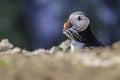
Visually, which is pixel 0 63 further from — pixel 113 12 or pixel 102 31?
pixel 113 12

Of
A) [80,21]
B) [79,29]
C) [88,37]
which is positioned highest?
[80,21]

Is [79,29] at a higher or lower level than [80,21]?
lower

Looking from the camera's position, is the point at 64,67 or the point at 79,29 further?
the point at 79,29

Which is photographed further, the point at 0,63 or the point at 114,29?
the point at 114,29

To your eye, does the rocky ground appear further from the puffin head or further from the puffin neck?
the puffin head

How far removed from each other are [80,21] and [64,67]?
3.90 metres

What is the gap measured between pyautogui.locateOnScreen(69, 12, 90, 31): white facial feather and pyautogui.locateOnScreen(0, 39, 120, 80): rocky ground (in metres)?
3.06

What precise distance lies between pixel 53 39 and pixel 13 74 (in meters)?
24.9

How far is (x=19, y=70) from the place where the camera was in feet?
15.9

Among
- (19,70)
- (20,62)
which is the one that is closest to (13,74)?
(19,70)

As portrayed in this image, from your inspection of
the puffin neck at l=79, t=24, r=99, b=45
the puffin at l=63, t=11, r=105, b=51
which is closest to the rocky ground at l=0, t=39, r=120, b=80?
the puffin neck at l=79, t=24, r=99, b=45

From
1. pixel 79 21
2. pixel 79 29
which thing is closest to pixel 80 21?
pixel 79 21

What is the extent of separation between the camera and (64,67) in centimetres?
495

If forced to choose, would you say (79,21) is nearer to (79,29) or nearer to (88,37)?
(79,29)
